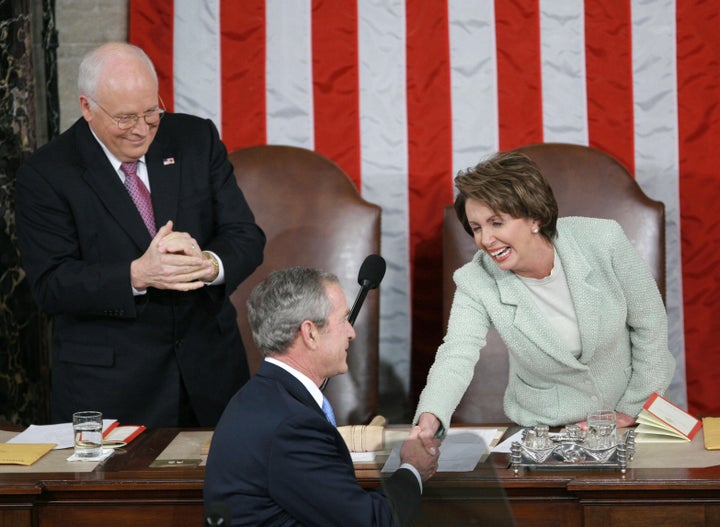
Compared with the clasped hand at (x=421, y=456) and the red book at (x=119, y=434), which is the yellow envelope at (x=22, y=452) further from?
the clasped hand at (x=421, y=456)

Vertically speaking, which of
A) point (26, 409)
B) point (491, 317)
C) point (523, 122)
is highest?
point (523, 122)

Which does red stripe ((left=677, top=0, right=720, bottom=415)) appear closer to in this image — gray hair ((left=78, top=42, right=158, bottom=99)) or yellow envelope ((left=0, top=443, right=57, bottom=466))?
gray hair ((left=78, top=42, right=158, bottom=99))

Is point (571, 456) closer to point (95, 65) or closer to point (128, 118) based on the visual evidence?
point (128, 118)

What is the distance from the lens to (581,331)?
303cm

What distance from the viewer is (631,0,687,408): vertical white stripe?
441 centimetres

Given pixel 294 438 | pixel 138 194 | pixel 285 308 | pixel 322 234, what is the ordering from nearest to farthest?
1. pixel 294 438
2. pixel 285 308
3. pixel 138 194
4. pixel 322 234

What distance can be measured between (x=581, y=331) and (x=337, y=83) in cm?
191

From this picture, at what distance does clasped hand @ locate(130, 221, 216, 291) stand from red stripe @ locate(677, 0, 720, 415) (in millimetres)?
2266

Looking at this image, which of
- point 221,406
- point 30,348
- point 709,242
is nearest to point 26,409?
point 30,348

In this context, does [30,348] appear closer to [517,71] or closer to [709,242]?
[517,71]

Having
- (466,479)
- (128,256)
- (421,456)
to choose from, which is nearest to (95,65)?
(128,256)

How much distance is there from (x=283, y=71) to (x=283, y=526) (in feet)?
9.10

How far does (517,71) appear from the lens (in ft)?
14.6

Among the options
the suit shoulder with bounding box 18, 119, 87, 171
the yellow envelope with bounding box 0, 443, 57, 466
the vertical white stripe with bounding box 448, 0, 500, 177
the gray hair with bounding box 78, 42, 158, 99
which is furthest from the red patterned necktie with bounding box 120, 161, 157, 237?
the vertical white stripe with bounding box 448, 0, 500, 177
